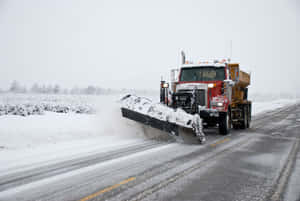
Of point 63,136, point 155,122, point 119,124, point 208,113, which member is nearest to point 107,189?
point 155,122

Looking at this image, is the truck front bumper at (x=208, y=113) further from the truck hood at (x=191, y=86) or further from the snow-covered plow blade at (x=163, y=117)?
the snow-covered plow blade at (x=163, y=117)

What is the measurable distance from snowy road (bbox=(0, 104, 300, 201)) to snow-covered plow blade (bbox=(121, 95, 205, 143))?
82cm

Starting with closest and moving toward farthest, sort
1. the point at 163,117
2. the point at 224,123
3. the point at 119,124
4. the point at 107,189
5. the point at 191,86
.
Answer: the point at 107,189, the point at 163,117, the point at 119,124, the point at 224,123, the point at 191,86

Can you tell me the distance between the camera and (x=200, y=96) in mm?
8875

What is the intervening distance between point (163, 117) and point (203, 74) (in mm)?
3437

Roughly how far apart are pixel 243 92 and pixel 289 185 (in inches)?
362

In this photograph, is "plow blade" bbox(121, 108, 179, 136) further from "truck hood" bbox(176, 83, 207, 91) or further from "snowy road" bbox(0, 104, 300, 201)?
"truck hood" bbox(176, 83, 207, 91)

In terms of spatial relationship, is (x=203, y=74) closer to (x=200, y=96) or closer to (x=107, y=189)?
(x=200, y=96)

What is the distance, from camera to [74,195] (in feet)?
10.9

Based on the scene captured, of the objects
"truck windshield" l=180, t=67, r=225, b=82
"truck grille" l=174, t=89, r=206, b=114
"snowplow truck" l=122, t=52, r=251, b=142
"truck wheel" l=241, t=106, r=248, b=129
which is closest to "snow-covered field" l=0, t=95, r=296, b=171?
"snowplow truck" l=122, t=52, r=251, b=142

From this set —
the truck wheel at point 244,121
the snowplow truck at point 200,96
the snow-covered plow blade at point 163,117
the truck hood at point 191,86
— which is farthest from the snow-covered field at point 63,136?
the truck wheel at point 244,121

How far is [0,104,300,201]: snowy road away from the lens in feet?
11.1

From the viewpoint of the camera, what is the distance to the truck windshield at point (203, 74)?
376 inches

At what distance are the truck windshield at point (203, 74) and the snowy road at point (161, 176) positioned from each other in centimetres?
389
